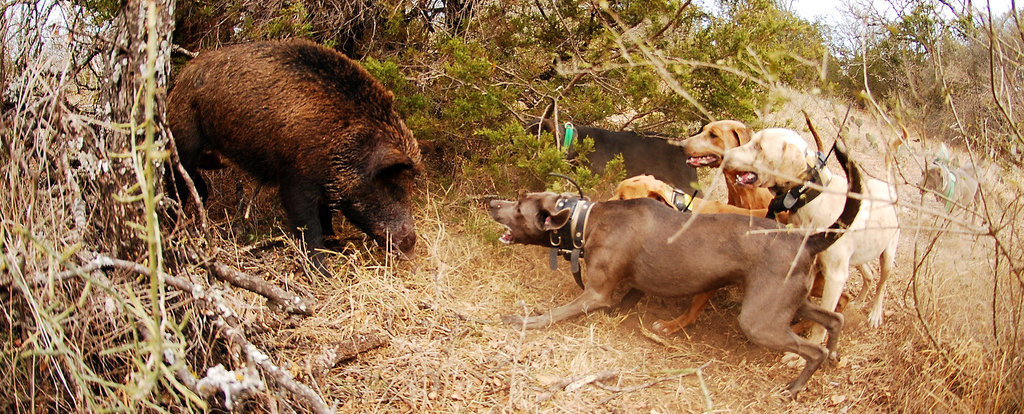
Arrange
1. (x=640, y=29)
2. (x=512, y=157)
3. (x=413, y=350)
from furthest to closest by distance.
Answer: (x=640, y=29) → (x=512, y=157) → (x=413, y=350)

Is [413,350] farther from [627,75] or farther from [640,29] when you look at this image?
[640,29]

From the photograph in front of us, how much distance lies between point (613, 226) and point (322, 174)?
2151mm

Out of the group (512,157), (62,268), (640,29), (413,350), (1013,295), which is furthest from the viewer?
(640,29)

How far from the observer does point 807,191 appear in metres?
4.23

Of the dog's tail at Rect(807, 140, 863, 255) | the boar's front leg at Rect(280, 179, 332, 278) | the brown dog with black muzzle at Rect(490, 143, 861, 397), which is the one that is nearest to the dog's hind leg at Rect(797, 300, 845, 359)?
the brown dog with black muzzle at Rect(490, 143, 861, 397)

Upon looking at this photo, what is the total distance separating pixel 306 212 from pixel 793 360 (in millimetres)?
3630

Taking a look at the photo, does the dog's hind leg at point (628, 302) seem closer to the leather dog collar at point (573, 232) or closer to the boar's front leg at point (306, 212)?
the leather dog collar at point (573, 232)

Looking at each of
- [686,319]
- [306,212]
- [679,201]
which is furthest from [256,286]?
[679,201]

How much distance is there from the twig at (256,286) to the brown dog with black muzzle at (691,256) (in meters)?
1.58

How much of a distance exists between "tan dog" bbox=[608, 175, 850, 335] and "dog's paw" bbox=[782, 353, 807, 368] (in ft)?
0.95

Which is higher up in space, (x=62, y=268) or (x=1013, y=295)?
(x=62, y=268)

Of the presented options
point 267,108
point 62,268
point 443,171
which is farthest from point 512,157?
point 62,268

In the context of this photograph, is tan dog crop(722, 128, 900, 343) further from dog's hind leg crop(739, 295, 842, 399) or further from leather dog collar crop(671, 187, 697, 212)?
leather dog collar crop(671, 187, 697, 212)

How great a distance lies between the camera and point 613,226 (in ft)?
15.1
